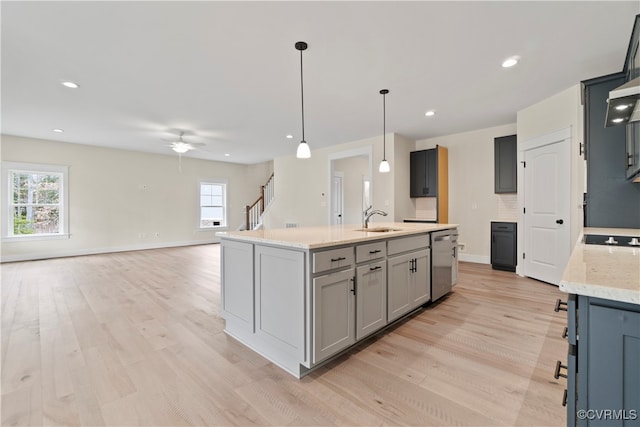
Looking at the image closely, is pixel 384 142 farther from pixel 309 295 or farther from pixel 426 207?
pixel 309 295

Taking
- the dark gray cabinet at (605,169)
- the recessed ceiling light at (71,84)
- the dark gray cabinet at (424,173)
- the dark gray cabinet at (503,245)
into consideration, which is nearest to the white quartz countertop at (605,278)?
the dark gray cabinet at (605,169)

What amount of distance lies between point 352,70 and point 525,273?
13.5 feet

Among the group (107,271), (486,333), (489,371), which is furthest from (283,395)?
(107,271)

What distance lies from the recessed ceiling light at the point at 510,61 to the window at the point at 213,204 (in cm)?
827

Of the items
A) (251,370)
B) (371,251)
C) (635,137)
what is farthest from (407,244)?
(635,137)

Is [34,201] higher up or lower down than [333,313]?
higher up

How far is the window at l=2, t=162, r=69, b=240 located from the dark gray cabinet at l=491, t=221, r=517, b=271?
30.5 feet

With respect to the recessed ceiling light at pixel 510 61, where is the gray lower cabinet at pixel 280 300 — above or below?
below

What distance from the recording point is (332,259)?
195 cm

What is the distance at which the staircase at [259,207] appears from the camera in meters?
9.09

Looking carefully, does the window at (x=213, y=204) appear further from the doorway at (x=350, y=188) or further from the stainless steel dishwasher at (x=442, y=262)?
the stainless steel dishwasher at (x=442, y=262)

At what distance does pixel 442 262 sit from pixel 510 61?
91.0 inches

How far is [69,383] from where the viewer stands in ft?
5.98

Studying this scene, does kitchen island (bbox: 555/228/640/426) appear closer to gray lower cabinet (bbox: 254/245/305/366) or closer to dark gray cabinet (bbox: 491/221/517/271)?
gray lower cabinet (bbox: 254/245/305/366)
